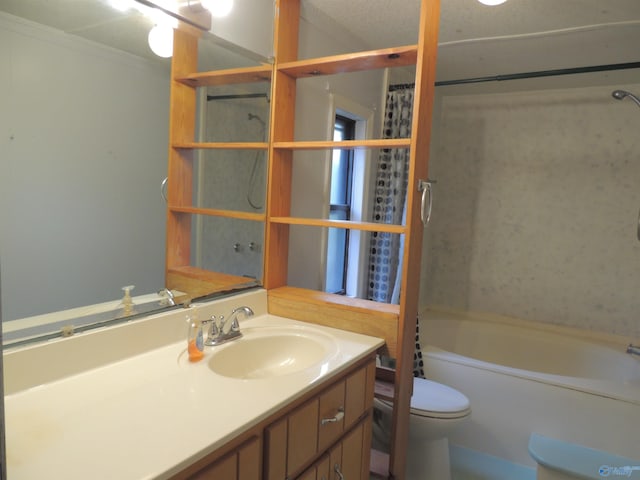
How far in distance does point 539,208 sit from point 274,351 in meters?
2.77

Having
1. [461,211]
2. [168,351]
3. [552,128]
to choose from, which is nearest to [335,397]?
[168,351]

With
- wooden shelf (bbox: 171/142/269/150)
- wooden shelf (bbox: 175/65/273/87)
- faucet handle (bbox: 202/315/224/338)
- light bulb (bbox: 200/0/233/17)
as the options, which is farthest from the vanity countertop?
light bulb (bbox: 200/0/233/17)

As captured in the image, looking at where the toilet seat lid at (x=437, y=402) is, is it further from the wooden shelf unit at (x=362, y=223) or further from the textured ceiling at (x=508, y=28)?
the textured ceiling at (x=508, y=28)

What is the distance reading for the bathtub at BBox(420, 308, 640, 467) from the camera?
2.21 metres

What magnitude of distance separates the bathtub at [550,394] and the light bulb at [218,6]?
2151 millimetres

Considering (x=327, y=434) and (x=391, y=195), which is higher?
(x=391, y=195)

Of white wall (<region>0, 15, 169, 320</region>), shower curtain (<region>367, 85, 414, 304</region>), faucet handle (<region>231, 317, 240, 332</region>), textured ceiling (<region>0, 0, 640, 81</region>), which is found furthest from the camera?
shower curtain (<region>367, 85, 414, 304</region>)

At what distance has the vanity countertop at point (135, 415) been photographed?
0.75 meters

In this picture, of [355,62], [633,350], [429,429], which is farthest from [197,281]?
[633,350]

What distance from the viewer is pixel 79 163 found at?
1.16m

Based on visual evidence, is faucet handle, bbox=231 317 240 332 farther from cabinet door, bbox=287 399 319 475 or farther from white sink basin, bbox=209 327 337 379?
cabinet door, bbox=287 399 319 475

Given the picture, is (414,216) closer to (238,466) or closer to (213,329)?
(213,329)

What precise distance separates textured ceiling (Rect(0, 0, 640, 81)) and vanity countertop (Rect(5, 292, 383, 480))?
1398mm

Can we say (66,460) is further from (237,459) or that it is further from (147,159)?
(147,159)
